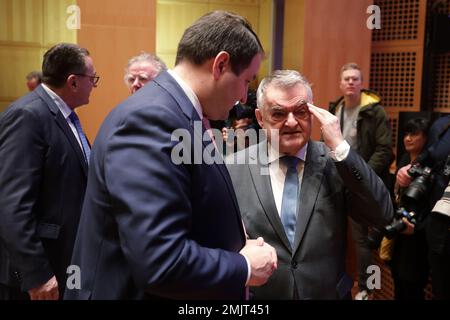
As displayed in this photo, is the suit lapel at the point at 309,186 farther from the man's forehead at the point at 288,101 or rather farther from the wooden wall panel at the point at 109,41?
the wooden wall panel at the point at 109,41

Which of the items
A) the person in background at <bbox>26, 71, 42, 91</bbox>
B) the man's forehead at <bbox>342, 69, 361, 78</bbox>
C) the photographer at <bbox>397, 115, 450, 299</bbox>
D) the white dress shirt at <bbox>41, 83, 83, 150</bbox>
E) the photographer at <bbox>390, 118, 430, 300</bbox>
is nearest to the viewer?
the white dress shirt at <bbox>41, 83, 83, 150</bbox>

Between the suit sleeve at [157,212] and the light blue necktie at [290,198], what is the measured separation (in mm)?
767

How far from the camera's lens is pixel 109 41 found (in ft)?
14.9

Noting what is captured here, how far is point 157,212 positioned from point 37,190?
1345mm

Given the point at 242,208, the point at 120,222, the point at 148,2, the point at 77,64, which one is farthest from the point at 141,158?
the point at 148,2

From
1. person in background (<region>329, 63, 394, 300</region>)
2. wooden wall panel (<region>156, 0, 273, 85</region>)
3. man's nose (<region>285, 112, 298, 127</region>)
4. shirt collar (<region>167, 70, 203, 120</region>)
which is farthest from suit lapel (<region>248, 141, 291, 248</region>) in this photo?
wooden wall panel (<region>156, 0, 273, 85</region>)

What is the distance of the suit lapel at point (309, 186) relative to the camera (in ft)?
6.22

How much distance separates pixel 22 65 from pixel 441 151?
448 cm

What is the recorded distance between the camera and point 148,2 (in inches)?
182

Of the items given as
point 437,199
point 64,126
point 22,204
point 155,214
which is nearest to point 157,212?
point 155,214

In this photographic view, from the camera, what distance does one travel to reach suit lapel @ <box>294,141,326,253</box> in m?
1.90

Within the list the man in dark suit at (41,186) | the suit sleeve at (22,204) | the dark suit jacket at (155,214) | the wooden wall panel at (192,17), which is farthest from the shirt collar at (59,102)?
the wooden wall panel at (192,17)

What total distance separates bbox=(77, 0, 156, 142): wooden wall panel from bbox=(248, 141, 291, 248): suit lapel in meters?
2.74

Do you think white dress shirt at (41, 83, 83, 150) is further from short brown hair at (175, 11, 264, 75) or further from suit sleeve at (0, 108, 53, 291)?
short brown hair at (175, 11, 264, 75)
